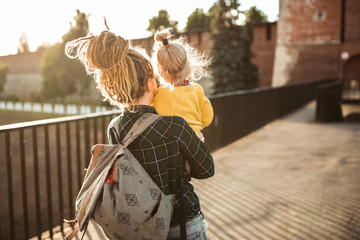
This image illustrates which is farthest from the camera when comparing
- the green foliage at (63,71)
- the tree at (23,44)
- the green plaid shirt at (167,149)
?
the tree at (23,44)

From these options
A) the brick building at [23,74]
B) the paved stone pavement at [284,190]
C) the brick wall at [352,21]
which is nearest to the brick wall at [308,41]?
the brick wall at [352,21]

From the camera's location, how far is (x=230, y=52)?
1159 inches

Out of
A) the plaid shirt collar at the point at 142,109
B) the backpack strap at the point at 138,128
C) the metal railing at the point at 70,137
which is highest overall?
the plaid shirt collar at the point at 142,109

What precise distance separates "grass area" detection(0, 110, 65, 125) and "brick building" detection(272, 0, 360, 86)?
20.5 metres

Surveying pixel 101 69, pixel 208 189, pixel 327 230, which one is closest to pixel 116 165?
pixel 101 69

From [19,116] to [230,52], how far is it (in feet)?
65.1

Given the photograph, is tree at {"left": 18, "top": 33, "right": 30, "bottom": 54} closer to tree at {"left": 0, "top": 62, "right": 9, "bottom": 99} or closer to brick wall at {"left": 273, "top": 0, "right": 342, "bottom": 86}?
tree at {"left": 0, "top": 62, "right": 9, "bottom": 99}

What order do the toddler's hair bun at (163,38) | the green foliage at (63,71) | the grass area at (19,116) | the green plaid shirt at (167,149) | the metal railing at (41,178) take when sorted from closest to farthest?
the green plaid shirt at (167,149) < the toddler's hair bun at (163,38) < the metal railing at (41,178) < the grass area at (19,116) < the green foliage at (63,71)

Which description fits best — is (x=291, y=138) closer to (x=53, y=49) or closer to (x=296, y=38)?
(x=296, y=38)

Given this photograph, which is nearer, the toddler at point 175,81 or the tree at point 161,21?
the toddler at point 175,81

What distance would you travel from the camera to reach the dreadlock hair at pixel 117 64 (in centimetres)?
149

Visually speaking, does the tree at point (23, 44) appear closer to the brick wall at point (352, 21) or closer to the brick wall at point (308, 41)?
the brick wall at point (308, 41)

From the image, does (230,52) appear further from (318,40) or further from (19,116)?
(19,116)

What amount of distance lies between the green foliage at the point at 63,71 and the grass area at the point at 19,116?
112 inches
